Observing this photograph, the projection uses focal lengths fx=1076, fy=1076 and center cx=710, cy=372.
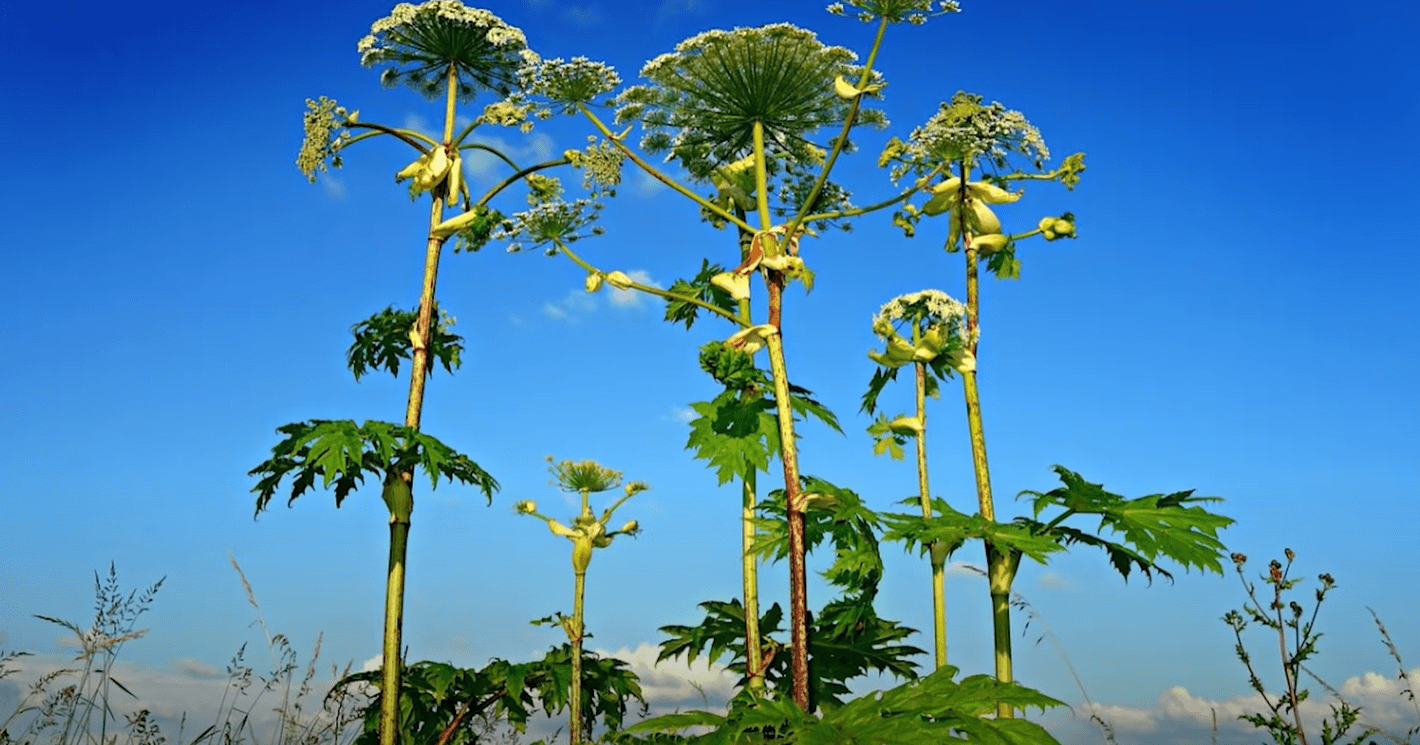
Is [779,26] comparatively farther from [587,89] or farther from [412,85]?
[412,85]

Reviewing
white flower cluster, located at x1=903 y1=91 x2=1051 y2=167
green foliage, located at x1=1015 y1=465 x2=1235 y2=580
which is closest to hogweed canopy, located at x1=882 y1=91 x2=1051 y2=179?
white flower cluster, located at x1=903 y1=91 x2=1051 y2=167

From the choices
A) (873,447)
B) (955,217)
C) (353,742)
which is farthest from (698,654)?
(955,217)

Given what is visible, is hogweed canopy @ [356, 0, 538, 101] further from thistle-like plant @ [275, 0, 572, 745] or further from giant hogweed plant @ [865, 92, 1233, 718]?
giant hogweed plant @ [865, 92, 1233, 718]

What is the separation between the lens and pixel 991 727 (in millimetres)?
3395

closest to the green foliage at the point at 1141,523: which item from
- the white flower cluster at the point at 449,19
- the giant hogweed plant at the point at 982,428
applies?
the giant hogweed plant at the point at 982,428

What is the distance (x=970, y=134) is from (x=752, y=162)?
1555mm

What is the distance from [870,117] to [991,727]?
3888mm

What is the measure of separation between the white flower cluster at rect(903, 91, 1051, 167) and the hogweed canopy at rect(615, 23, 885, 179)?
1.70 feet

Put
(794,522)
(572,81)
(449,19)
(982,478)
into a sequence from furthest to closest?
1. (449,19)
2. (572,81)
3. (982,478)
4. (794,522)

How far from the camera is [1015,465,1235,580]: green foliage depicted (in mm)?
4270

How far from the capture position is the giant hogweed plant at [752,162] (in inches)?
173

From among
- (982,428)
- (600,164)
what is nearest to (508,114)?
(600,164)

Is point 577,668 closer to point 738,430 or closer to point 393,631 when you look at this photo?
point 393,631

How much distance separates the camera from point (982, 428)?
16.1ft
